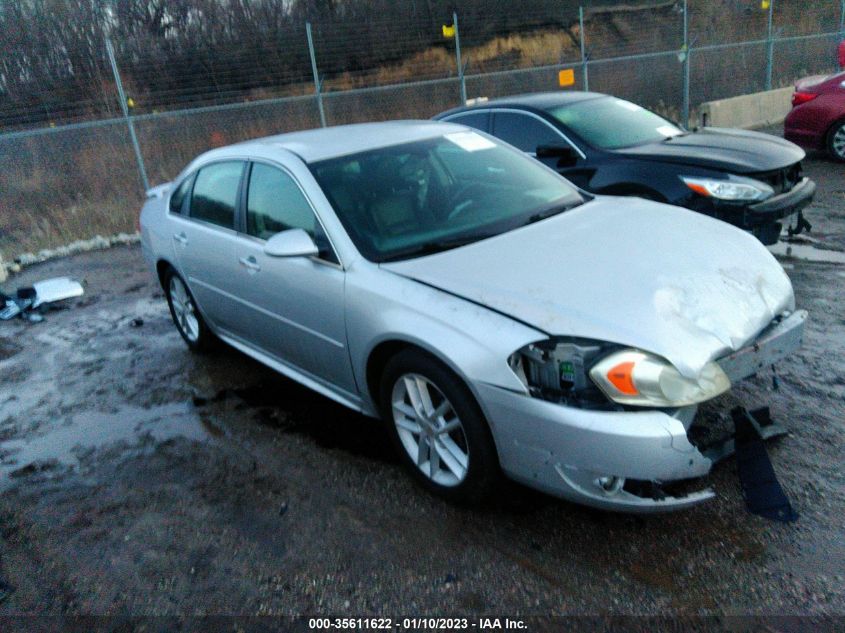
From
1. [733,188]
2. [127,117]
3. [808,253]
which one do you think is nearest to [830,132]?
[808,253]

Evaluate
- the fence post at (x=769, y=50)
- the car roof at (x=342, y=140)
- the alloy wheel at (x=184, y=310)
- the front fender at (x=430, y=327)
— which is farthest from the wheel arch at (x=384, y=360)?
the fence post at (x=769, y=50)

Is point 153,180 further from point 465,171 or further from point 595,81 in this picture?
point 595,81

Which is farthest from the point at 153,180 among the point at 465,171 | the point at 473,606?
the point at 473,606

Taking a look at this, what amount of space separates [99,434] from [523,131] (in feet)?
15.1

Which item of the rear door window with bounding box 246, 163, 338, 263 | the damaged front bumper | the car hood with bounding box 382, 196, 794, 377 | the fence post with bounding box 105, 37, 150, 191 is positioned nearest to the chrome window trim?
the car hood with bounding box 382, 196, 794, 377

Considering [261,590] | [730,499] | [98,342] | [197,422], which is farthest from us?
[98,342]

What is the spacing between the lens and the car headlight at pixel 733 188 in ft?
18.4

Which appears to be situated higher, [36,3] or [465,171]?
[36,3]

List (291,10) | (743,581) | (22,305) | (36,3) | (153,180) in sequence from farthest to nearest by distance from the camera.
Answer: (291,10), (36,3), (153,180), (22,305), (743,581)

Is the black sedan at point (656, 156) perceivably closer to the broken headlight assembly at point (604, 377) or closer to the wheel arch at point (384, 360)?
the broken headlight assembly at point (604, 377)

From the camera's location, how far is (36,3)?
11.8 meters

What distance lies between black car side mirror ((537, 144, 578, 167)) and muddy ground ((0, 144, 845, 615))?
245 cm

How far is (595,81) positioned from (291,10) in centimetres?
760

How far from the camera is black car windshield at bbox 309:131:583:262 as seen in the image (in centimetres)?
358
